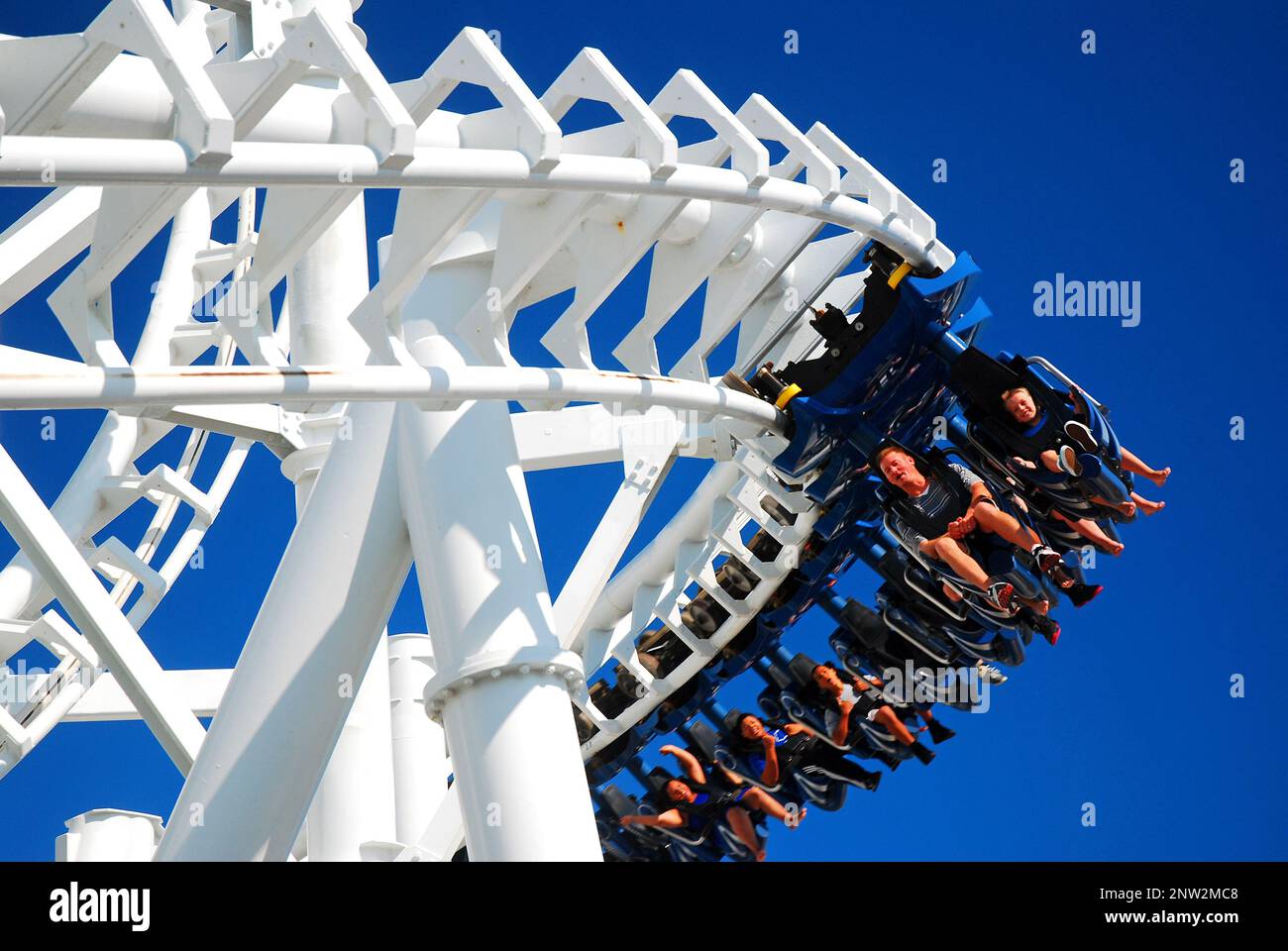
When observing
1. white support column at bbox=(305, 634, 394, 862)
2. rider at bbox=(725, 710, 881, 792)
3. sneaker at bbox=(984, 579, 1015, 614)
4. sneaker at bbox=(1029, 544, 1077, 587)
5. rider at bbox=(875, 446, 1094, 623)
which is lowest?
white support column at bbox=(305, 634, 394, 862)

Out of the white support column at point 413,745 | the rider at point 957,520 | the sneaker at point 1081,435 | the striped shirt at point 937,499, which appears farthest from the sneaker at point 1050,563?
the white support column at point 413,745

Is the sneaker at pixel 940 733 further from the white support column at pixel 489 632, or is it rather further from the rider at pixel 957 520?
the white support column at pixel 489 632

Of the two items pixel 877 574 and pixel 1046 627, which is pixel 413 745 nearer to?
pixel 877 574

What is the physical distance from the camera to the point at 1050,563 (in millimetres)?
9305

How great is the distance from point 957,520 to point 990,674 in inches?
97.1

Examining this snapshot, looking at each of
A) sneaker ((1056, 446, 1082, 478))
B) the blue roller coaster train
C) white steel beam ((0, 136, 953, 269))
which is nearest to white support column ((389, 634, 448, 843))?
the blue roller coaster train

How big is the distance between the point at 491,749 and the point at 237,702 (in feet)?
4.30

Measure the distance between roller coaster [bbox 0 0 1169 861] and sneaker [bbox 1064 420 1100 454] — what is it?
20 mm

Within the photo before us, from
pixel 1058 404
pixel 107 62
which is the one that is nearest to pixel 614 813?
pixel 1058 404

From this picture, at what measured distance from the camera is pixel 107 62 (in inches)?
215

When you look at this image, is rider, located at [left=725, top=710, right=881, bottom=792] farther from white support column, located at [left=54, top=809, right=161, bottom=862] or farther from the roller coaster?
white support column, located at [left=54, top=809, right=161, bottom=862]

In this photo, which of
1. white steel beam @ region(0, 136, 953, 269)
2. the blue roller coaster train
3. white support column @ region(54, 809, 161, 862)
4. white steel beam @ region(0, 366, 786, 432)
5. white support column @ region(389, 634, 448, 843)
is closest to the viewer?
white steel beam @ region(0, 136, 953, 269)

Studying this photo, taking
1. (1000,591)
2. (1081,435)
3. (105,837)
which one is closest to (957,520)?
(1000,591)

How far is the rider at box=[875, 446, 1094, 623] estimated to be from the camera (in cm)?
916
